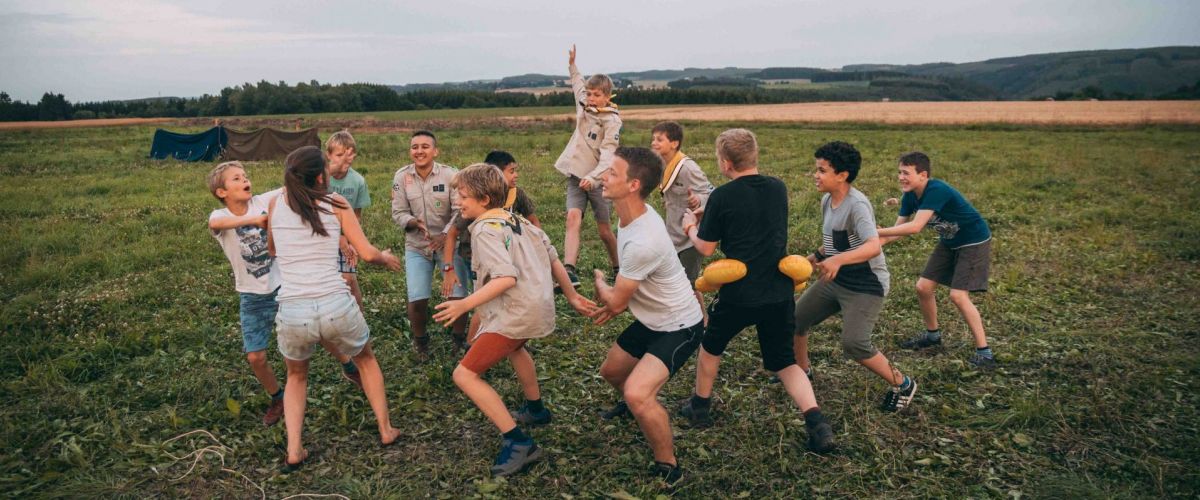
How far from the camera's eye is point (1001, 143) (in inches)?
1078

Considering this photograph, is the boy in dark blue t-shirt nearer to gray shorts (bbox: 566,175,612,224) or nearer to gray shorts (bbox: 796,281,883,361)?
gray shorts (bbox: 796,281,883,361)

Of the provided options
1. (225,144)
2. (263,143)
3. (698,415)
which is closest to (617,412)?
(698,415)

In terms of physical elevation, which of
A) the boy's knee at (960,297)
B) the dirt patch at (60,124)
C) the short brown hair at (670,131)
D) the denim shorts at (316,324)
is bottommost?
the boy's knee at (960,297)

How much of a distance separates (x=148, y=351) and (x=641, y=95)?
3244 inches

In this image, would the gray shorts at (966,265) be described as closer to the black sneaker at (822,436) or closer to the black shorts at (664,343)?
the black sneaker at (822,436)

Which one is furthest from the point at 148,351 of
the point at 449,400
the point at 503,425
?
the point at 503,425

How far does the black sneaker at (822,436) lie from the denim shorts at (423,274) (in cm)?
318

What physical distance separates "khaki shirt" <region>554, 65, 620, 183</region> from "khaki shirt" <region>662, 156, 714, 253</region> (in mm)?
1442

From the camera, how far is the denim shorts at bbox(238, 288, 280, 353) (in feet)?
15.3

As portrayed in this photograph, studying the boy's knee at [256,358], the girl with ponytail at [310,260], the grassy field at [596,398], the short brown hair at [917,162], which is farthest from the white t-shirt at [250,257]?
the short brown hair at [917,162]

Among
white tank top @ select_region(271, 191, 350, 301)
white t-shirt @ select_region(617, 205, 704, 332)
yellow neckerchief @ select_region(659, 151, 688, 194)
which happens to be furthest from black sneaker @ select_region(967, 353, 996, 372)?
white tank top @ select_region(271, 191, 350, 301)

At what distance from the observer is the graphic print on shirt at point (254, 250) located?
4527 millimetres

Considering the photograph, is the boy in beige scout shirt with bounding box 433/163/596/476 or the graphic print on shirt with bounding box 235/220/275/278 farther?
the graphic print on shirt with bounding box 235/220/275/278

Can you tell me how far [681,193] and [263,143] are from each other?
966 inches
